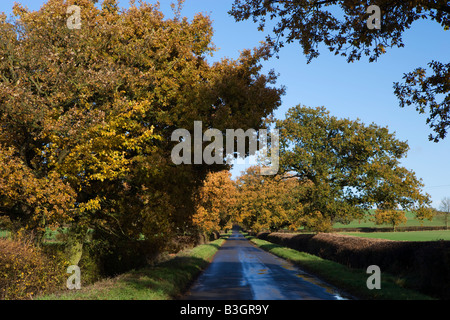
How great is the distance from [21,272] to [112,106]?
6.77 m

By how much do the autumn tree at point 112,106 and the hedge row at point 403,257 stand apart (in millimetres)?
7978

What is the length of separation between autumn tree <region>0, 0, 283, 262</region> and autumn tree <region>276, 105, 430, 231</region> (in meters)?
17.8

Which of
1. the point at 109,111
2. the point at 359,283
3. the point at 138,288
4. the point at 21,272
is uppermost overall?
the point at 109,111

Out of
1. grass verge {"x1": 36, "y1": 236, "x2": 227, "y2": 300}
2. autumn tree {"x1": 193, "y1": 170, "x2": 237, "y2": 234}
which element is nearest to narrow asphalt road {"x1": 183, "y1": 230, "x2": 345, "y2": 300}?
grass verge {"x1": 36, "y1": 236, "x2": 227, "y2": 300}

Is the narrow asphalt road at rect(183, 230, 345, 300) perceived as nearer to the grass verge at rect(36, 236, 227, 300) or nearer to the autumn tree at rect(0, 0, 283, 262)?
the grass verge at rect(36, 236, 227, 300)

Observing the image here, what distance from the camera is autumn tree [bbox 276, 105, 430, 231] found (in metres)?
31.9

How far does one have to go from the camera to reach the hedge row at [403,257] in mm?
12188

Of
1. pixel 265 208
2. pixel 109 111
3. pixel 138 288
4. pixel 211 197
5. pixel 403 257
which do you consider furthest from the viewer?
pixel 265 208

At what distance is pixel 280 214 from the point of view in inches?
2185

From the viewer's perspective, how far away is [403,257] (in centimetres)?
1612

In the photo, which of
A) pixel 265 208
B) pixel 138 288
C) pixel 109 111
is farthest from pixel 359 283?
pixel 265 208

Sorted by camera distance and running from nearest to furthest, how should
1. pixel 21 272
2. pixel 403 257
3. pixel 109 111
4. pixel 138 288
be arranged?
pixel 21 272 → pixel 138 288 → pixel 109 111 → pixel 403 257

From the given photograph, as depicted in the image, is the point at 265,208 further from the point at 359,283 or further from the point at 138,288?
the point at 138,288
